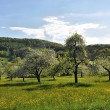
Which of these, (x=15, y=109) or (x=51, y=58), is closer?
(x=15, y=109)

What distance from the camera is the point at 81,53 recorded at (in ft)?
207

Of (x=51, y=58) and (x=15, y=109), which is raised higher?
(x=51, y=58)

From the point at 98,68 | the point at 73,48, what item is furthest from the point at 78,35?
the point at 98,68

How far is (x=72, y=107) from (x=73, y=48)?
43.1 m

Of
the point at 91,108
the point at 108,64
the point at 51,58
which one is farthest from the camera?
the point at 108,64

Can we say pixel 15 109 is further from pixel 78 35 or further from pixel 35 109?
pixel 78 35

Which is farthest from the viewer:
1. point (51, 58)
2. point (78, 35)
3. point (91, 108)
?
point (51, 58)

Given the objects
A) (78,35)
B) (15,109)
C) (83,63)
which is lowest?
(15,109)

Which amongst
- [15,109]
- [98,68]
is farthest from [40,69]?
[15,109]

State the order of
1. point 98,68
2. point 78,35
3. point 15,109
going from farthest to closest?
1. point 78,35
2. point 98,68
3. point 15,109

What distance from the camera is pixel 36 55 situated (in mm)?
77000

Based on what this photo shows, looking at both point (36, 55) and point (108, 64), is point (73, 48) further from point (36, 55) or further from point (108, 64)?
point (108, 64)

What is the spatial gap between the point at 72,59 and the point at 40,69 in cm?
1679

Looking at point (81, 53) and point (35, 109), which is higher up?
point (81, 53)
